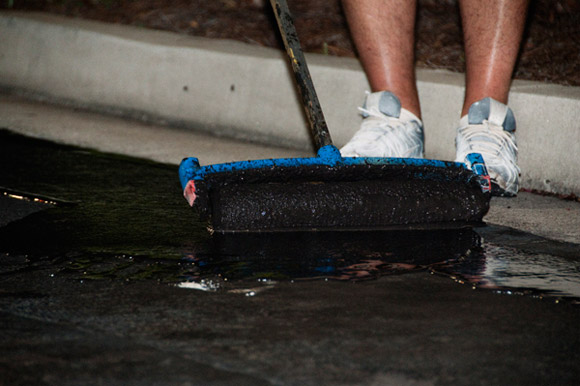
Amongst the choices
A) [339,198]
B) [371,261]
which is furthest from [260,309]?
[339,198]

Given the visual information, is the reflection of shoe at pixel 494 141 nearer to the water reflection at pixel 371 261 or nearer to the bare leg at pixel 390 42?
the bare leg at pixel 390 42

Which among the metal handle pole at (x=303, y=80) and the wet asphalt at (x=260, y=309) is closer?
the wet asphalt at (x=260, y=309)

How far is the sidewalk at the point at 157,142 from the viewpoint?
9.80 ft

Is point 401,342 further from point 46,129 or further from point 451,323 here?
point 46,129

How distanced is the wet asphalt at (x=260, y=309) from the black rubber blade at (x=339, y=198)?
67mm

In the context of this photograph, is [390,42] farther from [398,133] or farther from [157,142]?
[157,142]

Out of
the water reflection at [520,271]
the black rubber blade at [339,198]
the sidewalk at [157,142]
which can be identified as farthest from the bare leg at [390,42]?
the water reflection at [520,271]

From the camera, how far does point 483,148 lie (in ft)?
10.2

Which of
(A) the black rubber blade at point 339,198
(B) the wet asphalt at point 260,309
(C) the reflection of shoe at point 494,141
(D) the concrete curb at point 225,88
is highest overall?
(D) the concrete curb at point 225,88

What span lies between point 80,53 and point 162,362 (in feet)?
11.8

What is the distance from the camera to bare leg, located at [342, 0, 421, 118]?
3.39 meters

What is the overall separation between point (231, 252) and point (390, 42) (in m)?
1.32

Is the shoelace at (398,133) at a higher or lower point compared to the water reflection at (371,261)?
higher

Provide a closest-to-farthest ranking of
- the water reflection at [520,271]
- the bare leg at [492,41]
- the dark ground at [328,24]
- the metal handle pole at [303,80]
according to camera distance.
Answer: the water reflection at [520,271], the metal handle pole at [303,80], the bare leg at [492,41], the dark ground at [328,24]
